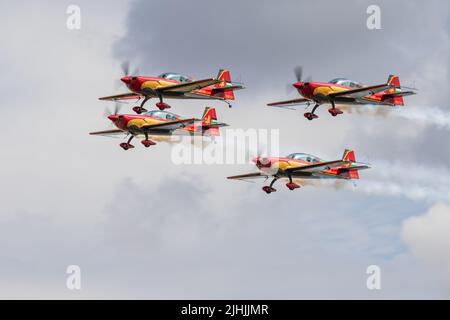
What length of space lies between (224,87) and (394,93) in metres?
15.0

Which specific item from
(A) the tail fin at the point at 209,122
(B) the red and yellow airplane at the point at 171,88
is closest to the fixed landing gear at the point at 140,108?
(B) the red and yellow airplane at the point at 171,88

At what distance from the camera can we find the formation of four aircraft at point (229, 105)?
185m

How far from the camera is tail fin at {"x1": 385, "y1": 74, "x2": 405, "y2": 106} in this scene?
193 m

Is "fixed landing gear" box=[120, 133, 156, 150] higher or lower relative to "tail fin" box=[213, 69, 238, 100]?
lower

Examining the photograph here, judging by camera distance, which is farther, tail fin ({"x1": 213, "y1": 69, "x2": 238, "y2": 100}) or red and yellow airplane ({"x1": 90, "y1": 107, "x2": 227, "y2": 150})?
tail fin ({"x1": 213, "y1": 69, "x2": 238, "y2": 100})

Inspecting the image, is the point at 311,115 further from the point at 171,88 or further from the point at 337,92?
the point at 171,88

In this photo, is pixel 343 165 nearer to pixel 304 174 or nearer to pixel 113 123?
pixel 304 174

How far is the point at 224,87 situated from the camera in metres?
193

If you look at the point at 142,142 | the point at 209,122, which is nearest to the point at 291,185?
the point at 209,122

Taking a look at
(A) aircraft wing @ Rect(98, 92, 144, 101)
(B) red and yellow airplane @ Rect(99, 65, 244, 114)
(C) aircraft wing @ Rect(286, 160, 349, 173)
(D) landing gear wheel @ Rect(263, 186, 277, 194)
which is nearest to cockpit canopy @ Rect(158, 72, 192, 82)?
(B) red and yellow airplane @ Rect(99, 65, 244, 114)

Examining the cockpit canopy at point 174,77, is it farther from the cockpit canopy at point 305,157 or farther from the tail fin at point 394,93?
the tail fin at point 394,93

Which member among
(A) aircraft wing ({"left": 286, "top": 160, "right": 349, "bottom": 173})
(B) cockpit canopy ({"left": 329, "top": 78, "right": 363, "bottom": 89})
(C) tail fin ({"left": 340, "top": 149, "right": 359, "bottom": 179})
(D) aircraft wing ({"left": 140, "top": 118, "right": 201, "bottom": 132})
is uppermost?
(B) cockpit canopy ({"left": 329, "top": 78, "right": 363, "bottom": 89})

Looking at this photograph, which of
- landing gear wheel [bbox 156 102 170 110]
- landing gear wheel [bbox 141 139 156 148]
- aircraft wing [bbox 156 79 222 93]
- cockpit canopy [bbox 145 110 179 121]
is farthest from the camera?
landing gear wheel [bbox 156 102 170 110]

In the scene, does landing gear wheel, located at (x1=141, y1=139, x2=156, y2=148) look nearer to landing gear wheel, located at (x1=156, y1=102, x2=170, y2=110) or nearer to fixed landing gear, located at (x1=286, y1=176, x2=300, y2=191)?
landing gear wheel, located at (x1=156, y1=102, x2=170, y2=110)
